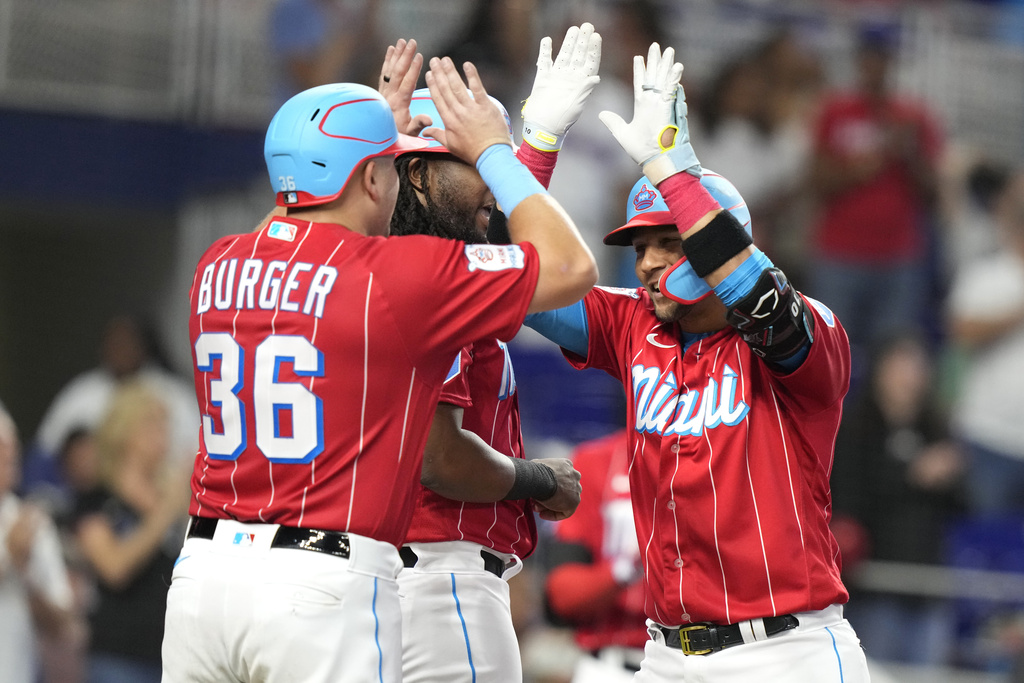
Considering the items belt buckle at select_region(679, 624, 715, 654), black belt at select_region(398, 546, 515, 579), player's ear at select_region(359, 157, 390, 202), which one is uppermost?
player's ear at select_region(359, 157, 390, 202)

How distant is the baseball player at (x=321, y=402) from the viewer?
2.40 metres

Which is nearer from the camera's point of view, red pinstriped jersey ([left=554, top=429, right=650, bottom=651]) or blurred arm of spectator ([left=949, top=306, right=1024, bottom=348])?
red pinstriped jersey ([left=554, top=429, right=650, bottom=651])

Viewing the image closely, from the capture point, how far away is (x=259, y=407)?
8.16 ft

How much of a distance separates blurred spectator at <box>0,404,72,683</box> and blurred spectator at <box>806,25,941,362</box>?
5.07 meters

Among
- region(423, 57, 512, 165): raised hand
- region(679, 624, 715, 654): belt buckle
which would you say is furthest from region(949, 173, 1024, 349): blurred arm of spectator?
region(423, 57, 512, 165): raised hand

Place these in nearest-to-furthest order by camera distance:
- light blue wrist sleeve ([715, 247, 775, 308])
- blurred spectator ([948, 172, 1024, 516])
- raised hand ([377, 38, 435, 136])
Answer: light blue wrist sleeve ([715, 247, 775, 308]) < raised hand ([377, 38, 435, 136]) < blurred spectator ([948, 172, 1024, 516])

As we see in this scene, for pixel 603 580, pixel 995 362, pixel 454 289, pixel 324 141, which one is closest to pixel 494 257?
pixel 454 289

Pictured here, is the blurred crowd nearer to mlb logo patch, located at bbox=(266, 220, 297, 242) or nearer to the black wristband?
the black wristband

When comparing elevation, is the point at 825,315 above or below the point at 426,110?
below

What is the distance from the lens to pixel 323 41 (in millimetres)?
7656

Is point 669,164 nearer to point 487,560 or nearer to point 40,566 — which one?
point 487,560

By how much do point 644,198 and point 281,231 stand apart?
1104mm

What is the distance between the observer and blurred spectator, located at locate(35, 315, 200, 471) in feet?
23.1

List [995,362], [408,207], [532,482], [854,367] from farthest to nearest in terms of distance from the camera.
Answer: [995,362] → [854,367] → [408,207] → [532,482]
